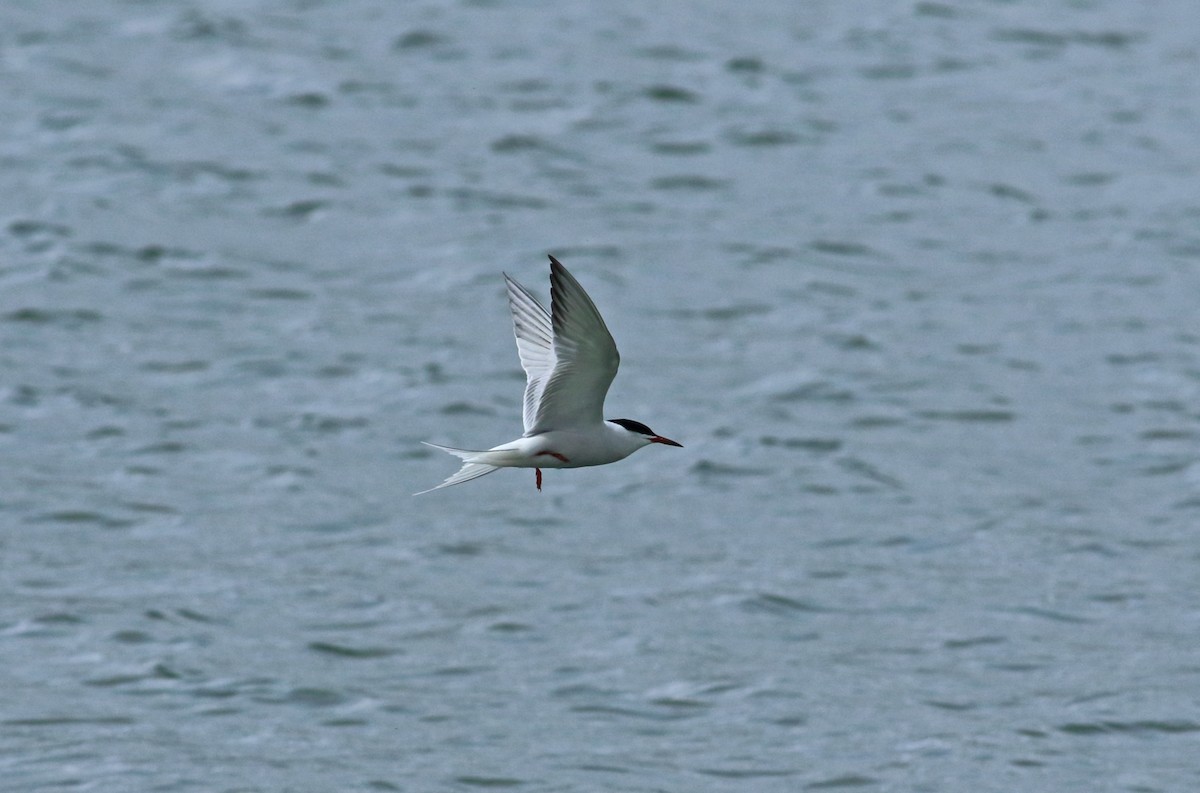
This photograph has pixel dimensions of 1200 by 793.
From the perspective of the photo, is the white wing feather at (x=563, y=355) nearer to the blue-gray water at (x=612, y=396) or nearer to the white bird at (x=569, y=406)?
the white bird at (x=569, y=406)

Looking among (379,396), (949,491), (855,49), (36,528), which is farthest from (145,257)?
(855,49)

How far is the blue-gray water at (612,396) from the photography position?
13.8m

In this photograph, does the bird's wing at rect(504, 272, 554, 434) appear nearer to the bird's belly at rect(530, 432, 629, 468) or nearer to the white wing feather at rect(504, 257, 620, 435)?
the white wing feather at rect(504, 257, 620, 435)

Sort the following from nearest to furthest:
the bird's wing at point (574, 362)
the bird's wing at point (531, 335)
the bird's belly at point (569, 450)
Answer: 1. the bird's wing at point (574, 362)
2. the bird's belly at point (569, 450)
3. the bird's wing at point (531, 335)

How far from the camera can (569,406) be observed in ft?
28.5

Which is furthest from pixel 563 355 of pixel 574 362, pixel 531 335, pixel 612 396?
pixel 612 396

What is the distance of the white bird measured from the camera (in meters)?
8.29

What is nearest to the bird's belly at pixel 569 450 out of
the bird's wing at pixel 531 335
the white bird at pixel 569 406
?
the white bird at pixel 569 406

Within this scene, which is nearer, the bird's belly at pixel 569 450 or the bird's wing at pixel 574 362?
the bird's wing at pixel 574 362

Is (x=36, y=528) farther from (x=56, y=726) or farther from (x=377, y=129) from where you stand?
(x=377, y=129)

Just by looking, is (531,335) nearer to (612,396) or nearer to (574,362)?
(574,362)

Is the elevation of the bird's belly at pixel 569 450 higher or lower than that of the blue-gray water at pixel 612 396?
higher

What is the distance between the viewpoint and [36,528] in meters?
15.8

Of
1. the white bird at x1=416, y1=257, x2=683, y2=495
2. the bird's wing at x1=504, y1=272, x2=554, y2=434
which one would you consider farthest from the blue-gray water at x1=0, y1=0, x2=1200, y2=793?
the white bird at x1=416, y1=257, x2=683, y2=495
